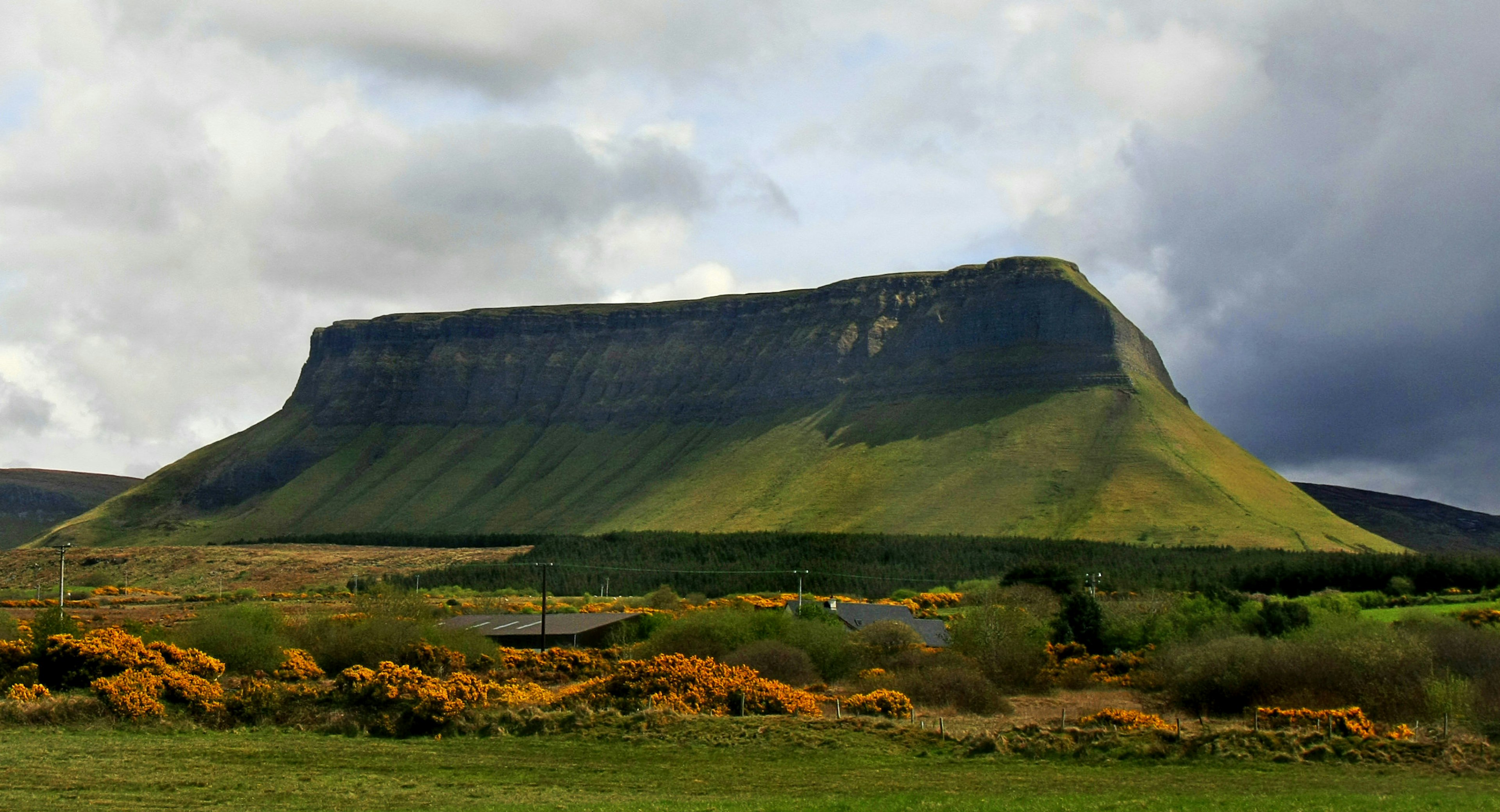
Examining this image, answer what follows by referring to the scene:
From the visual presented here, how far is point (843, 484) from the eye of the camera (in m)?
146

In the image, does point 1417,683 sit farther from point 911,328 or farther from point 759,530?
point 911,328

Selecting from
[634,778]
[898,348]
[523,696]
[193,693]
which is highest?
[898,348]

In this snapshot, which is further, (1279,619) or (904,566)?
(904,566)

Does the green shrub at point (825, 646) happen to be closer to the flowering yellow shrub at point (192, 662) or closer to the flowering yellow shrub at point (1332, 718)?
the flowering yellow shrub at point (1332, 718)

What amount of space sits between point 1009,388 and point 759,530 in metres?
39.1

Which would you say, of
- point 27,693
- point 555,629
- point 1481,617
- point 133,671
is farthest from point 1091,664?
point 27,693

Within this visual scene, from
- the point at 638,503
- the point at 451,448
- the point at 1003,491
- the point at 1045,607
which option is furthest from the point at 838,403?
the point at 1045,607

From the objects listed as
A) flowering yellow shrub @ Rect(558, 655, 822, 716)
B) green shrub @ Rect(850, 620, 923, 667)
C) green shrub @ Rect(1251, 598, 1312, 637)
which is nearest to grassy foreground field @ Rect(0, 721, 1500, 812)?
flowering yellow shrub @ Rect(558, 655, 822, 716)

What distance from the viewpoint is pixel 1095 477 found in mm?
132250

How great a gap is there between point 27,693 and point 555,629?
2786cm

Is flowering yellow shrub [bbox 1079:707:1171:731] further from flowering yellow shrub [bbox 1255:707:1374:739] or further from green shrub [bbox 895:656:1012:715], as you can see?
green shrub [bbox 895:656:1012:715]

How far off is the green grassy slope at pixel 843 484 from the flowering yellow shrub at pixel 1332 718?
83065 mm

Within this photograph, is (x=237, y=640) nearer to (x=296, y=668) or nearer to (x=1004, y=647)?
(x=296, y=668)

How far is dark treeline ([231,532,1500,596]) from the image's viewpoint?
268 ft
